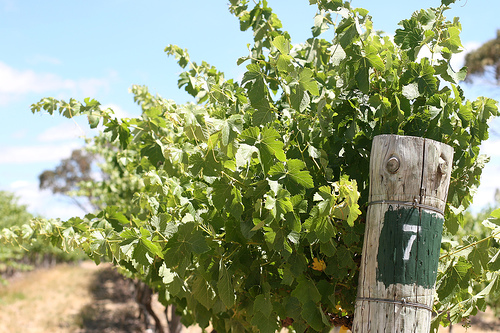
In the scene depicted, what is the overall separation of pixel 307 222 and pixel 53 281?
32285 mm

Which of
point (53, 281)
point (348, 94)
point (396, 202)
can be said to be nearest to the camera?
point (396, 202)

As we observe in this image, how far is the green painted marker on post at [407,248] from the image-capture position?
1.98 m

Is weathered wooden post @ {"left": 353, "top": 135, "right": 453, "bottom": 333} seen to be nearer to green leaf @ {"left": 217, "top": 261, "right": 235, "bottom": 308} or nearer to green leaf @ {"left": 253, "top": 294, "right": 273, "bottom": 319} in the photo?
green leaf @ {"left": 253, "top": 294, "right": 273, "bottom": 319}

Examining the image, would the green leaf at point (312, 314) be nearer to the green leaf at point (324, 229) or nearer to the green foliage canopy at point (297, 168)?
the green foliage canopy at point (297, 168)

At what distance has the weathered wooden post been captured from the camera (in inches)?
77.7

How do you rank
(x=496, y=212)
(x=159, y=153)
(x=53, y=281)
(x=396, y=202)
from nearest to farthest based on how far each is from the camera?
(x=396, y=202)
(x=496, y=212)
(x=159, y=153)
(x=53, y=281)

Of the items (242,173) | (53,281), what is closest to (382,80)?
(242,173)

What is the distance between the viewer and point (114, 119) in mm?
2768

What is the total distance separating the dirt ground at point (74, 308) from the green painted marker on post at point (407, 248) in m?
15.3

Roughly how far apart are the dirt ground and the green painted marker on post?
601 inches

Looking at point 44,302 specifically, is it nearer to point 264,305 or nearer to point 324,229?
point 264,305

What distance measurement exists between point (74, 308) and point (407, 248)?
24.8 m

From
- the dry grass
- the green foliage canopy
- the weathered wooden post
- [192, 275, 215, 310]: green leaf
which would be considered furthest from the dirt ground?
the weathered wooden post

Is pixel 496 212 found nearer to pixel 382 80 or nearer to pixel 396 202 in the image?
pixel 396 202
